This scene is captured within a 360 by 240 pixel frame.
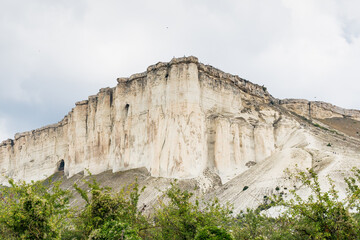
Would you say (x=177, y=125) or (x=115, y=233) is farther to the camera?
(x=177, y=125)

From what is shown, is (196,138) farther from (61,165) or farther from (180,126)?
(61,165)

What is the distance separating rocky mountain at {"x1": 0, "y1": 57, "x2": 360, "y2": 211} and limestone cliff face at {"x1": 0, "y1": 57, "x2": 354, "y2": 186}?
15 cm

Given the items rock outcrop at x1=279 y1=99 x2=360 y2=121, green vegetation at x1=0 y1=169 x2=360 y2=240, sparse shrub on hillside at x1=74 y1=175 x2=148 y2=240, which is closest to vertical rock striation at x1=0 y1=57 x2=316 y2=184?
rock outcrop at x1=279 y1=99 x2=360 y2=121

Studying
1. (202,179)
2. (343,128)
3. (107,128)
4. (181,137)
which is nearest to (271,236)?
(202,179)

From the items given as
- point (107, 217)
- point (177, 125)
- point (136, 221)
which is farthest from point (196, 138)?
point (107, 217)

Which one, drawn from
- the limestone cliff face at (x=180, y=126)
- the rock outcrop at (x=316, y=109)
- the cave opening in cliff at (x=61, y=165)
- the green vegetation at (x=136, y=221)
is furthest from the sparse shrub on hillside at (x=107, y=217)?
the rock outcrop at (x=316, y=109)

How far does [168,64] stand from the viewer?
176 feet

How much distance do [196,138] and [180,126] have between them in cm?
273

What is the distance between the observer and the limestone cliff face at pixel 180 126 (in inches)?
1934

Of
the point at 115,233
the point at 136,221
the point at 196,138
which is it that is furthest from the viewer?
the point at 196,138

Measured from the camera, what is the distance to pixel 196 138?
4931cm

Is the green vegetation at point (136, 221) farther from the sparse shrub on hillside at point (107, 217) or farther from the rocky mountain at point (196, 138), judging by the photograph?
the rocky mountain at point (196, 138)

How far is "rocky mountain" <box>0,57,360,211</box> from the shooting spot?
4453 centimetres

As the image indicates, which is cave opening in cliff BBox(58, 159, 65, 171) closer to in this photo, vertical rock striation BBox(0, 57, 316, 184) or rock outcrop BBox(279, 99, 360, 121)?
vertical rock striation BBox(0, 57, 316, 184)
